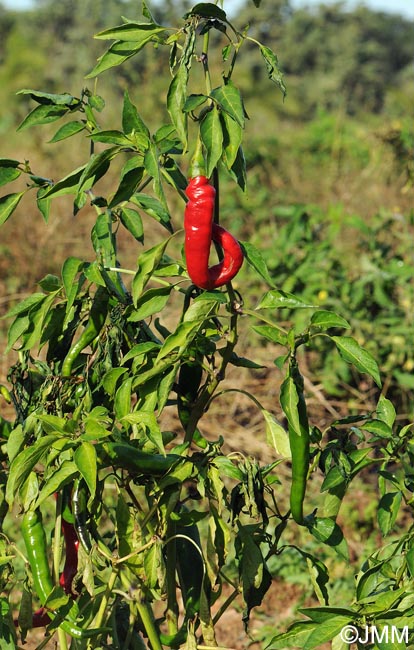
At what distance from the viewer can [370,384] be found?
4223 millimetres

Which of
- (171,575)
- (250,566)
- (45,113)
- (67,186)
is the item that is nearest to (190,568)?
(171,575)

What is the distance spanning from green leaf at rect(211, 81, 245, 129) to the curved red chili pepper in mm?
122

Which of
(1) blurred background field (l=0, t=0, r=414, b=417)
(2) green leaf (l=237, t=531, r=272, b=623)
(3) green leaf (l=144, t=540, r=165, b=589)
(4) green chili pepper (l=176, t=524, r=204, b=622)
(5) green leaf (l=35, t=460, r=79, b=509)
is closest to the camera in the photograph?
(5) green leaf (l=35, t=460, r=79, b=509)

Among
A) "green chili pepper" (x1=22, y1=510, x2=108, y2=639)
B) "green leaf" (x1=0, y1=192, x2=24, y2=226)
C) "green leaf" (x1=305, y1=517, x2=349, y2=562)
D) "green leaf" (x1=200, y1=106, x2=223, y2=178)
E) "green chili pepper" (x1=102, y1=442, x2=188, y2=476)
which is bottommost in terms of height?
"green chili pepper" (x1=22, y1=510, x2=108, y2=639)

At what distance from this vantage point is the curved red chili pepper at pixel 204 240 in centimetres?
142

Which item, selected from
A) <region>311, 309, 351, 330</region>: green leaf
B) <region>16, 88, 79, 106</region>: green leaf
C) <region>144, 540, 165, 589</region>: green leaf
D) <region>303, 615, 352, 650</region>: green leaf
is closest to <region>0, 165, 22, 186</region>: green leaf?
<region>16, 88, 79, 106</region>: green leaf

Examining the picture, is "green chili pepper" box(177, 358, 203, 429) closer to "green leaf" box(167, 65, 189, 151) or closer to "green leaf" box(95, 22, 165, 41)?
"green leaf" box(167, 65, 189, 151)

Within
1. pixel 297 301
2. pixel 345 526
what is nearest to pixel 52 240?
pixel 345 526

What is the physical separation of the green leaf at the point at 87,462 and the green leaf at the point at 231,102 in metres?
0.56

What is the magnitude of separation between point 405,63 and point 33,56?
22.9 metres

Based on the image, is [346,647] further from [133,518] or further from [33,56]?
[33,56]
